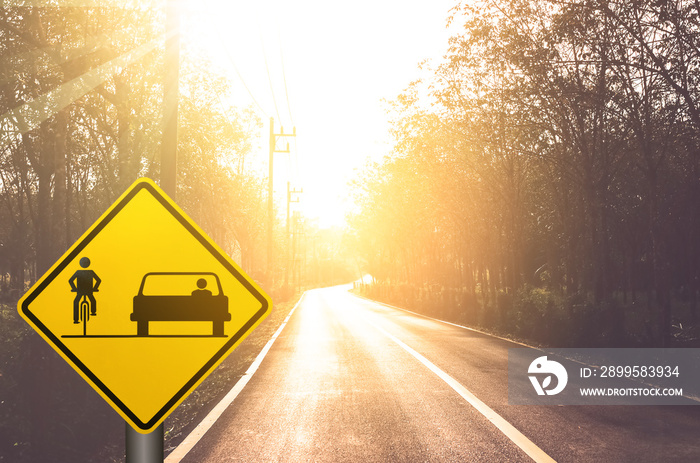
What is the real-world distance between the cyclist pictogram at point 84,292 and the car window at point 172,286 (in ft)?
0.61

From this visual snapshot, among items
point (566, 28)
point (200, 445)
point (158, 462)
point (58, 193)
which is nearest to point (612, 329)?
point (566, 28)

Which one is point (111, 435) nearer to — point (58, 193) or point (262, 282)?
point (58, 193)

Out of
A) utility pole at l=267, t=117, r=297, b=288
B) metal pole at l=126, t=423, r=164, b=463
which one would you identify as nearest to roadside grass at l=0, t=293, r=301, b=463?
metal pole at l=126, t=423, r=164, b=463

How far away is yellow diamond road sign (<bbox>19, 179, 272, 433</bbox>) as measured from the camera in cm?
225

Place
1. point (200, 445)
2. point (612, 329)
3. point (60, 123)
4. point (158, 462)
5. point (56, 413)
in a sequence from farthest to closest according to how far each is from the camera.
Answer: point (612, 329) → point (60, 123) → point (56, 413) → point (200, 445) → point (158, 462)

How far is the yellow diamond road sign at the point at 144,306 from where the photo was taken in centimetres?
225

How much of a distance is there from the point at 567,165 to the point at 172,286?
2143 cm

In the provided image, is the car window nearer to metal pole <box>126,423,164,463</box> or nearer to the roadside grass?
metal pole <box>126,423,164,463</box>

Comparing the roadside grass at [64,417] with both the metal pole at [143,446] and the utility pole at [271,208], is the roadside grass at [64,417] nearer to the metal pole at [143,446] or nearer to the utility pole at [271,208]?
the metal pole at [143,446]

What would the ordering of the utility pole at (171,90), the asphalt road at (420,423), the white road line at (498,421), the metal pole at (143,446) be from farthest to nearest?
the asphalt road at (420,423) → the white road line at (498,421) → the utility pole at (171,90) → the metal pole at (143,446)

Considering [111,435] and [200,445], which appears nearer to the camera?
[200,445]

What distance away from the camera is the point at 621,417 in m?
8.08

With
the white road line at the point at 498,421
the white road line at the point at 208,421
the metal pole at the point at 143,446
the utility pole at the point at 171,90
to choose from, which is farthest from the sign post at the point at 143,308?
the white road line at the point at 498,421

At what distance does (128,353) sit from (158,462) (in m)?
0.41
